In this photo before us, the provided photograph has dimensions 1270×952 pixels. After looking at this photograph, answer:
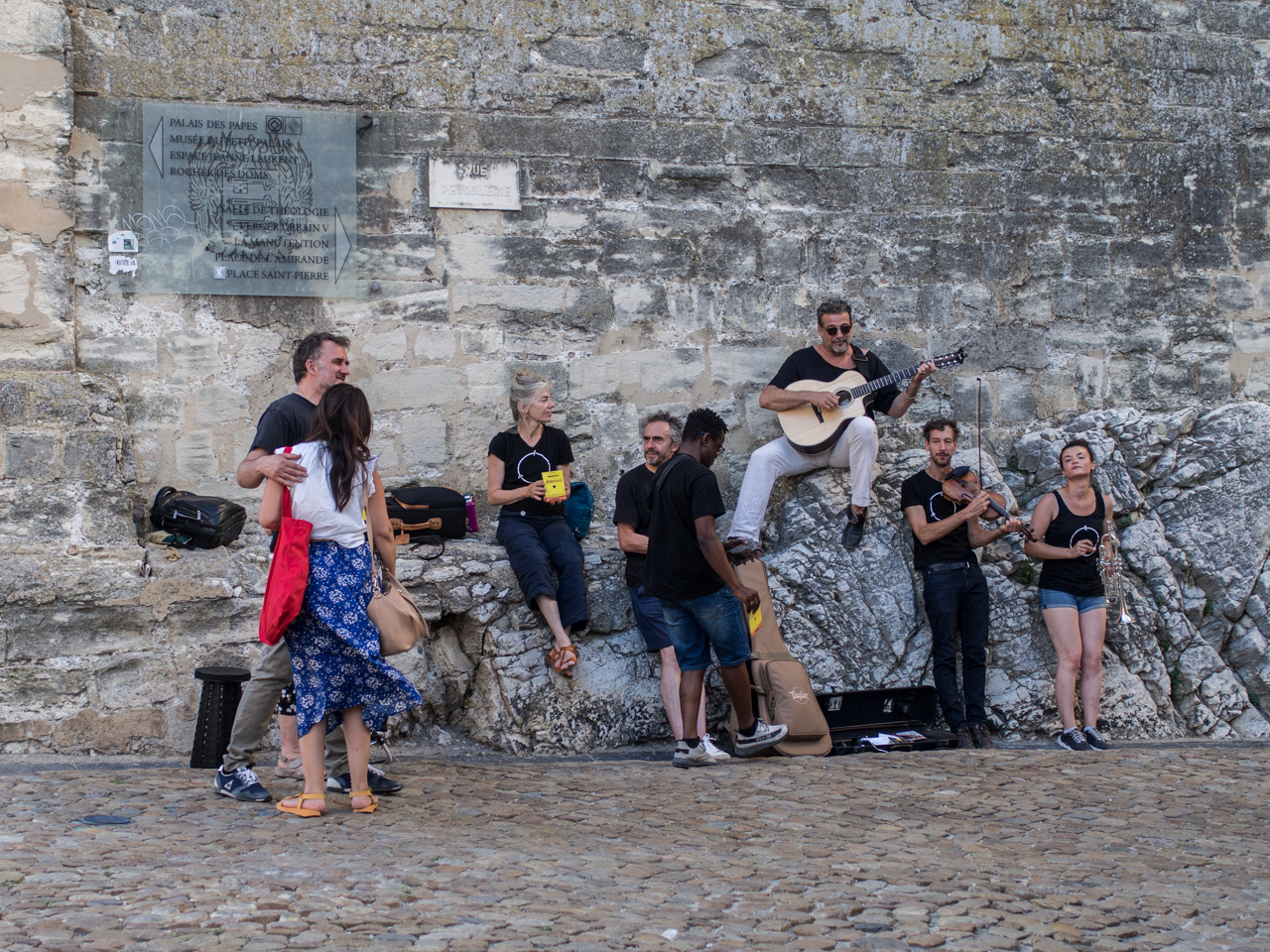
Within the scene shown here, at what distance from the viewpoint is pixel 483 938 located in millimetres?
3232

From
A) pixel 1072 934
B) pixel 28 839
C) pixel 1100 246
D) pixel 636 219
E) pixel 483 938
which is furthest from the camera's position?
pixel 1100 246

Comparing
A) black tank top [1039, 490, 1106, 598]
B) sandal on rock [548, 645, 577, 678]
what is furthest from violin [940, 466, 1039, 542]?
sandal on rock [548, 645, 577, 678]

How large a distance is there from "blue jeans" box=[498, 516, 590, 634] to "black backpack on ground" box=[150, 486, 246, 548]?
1.33 metres

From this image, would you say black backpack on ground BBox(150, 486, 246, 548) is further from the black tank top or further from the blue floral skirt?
the black tank top

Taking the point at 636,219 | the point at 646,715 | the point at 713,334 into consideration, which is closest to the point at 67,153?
the point at 636,219

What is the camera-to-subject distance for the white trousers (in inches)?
268

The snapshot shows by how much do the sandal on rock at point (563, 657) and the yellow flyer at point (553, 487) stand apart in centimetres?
75

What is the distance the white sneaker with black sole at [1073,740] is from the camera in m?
6.23

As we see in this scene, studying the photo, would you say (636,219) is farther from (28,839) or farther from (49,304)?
(28,839)

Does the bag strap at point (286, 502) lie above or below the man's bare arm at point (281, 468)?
below

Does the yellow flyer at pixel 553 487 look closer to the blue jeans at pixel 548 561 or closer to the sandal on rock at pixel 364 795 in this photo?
the blue jeans at pixel 548 561

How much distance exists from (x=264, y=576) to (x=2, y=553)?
1156mm

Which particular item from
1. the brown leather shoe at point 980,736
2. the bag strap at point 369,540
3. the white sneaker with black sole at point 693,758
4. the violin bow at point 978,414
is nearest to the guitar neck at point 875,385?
the violin bow at point 978,414

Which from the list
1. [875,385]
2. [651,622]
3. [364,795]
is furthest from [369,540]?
[875,385]
